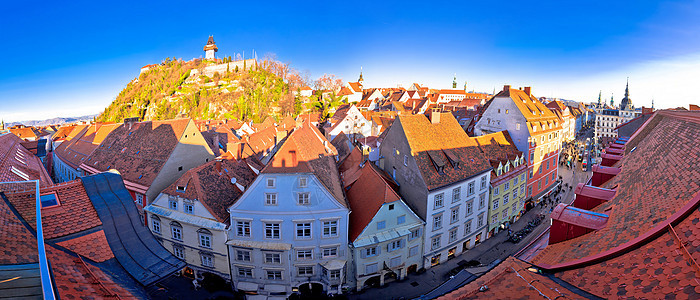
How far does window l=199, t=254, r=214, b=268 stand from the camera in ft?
73.1

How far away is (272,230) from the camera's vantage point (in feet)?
67.9

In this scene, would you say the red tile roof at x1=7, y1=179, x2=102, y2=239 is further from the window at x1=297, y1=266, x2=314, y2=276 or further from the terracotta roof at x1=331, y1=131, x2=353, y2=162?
the terracotta roof at x1=331, y1=131, x2=353, y2=162

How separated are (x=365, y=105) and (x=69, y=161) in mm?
65739

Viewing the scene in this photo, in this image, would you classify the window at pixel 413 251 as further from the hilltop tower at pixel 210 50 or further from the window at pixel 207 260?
the hilltop tower at pixel 210 50

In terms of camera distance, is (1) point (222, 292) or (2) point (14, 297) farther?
(1) point (222, 292)

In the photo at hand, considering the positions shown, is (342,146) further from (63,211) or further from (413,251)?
(63,211)

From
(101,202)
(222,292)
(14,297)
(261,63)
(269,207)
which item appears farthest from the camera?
(261,63)

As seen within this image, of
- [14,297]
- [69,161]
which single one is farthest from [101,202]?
[69,161]

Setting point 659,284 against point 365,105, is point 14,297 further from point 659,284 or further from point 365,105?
point 365,105

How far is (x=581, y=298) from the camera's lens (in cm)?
525

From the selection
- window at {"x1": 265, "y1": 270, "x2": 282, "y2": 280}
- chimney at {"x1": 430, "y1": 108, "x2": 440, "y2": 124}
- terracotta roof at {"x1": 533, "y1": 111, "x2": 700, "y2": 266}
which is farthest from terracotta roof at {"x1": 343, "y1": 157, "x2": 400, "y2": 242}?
terracotta roof at {"x1": 533, "y1": 111, "x2": 700, "y2": 266}

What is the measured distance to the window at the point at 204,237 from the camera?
21609 millimetres

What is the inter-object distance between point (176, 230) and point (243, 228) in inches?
230

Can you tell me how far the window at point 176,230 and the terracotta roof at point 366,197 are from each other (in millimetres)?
12178
